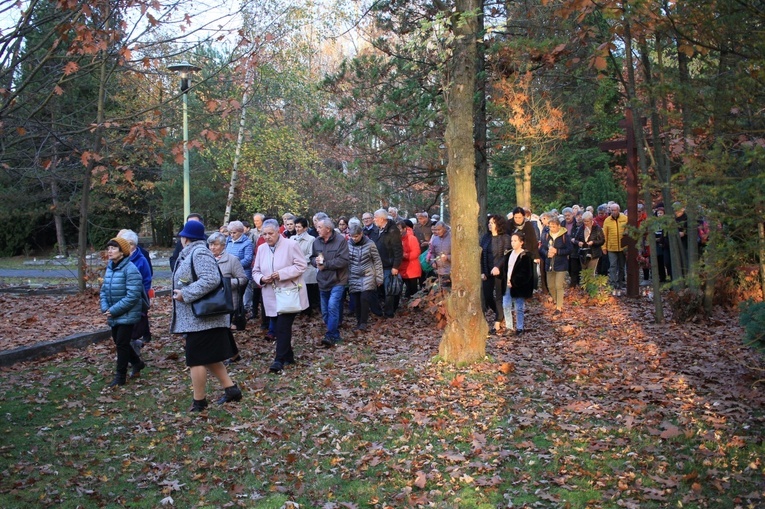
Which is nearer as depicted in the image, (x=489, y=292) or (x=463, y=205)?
(x=463, y=205)

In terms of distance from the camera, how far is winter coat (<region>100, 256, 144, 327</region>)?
8.81 metres

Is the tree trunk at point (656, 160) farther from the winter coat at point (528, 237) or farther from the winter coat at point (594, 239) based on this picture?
the winter coat at point (594, 239)

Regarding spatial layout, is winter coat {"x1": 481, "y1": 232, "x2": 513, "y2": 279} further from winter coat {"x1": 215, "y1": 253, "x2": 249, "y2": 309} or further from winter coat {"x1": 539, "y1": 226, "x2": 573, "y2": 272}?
winter coat {"x1": 215, "y1": 253, "x2": 249, "y2": 309}

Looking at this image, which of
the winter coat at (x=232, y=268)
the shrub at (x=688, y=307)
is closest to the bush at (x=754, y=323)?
the shrub at (x=688, y=307)

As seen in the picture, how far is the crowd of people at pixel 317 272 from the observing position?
7.79 metres

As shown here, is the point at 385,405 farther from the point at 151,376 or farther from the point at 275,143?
the point at 275,143

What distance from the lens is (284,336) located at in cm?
964

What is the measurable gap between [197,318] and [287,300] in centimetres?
193

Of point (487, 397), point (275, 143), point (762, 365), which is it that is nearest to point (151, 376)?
point (487, 397)

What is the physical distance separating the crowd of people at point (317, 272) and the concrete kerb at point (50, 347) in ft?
3.53

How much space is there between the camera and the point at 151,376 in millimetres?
9641

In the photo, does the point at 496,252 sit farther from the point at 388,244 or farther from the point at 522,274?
the point at 388,244

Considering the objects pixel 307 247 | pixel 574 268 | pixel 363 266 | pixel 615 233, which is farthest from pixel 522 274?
pixel 615 233

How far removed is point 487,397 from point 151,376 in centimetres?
466
